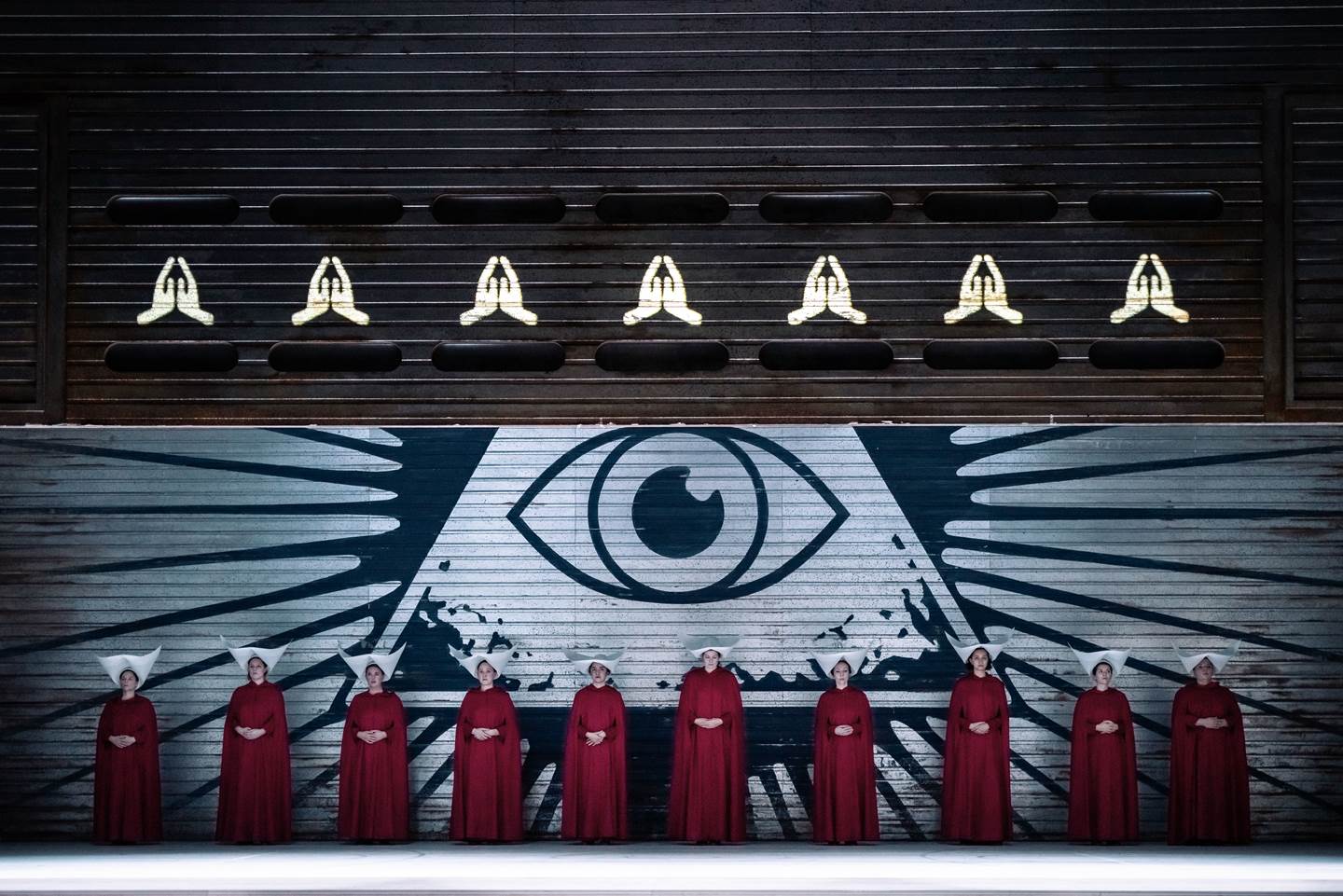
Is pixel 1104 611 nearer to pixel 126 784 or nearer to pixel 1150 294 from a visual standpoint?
pixel 1150 294

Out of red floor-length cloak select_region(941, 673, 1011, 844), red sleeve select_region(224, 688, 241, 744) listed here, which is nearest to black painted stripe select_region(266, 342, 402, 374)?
red sleeve select_region(224, 688, 241, 744)

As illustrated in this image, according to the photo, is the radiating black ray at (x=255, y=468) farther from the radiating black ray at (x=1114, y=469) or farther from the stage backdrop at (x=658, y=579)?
the radiating black ray at (x=1114, y=469)

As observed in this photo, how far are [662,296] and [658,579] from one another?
6.96 feet

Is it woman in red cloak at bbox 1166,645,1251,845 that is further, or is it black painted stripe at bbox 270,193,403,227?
black painted stripe at bbox 270,193,403,227

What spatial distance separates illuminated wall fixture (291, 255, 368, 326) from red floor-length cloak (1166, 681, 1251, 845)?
21.7ft

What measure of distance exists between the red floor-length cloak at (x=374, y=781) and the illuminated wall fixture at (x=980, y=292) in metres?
5.04

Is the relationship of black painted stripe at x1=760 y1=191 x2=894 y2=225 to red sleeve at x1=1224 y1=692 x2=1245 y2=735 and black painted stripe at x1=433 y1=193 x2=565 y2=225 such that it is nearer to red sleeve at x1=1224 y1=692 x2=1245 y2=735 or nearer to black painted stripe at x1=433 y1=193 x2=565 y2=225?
black painted stripe at x1=433 y1=193 x2=565 y2=225

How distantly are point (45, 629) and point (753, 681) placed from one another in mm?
5328

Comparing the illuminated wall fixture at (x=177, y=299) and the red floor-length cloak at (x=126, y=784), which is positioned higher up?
the illuminated wall fixture at (x=177, y=299)

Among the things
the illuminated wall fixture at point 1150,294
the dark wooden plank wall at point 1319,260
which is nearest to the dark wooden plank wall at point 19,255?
the illuminated wall fixture at point 1150,294

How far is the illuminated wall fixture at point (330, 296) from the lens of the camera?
1103 cm

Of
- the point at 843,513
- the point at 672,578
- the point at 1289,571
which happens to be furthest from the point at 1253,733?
the point at 672,578

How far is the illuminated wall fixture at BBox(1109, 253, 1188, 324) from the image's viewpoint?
1086 centimetres

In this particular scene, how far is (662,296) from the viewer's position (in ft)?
36.2
